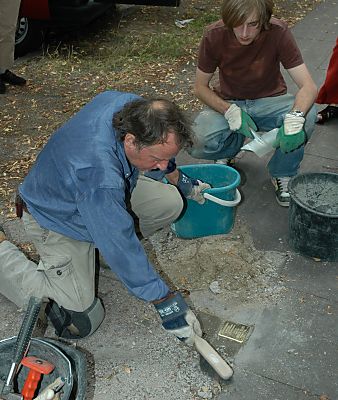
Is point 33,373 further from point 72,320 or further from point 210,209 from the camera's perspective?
point 210,209

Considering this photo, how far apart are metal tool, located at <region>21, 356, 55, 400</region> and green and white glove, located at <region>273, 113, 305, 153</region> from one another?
6.97 feet

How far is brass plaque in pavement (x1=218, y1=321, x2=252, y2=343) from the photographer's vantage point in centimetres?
307

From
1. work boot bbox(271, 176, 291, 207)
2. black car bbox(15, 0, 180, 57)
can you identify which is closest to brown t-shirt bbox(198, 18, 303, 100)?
work boot bbox(271, 176, 291, 207)

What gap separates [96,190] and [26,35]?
4.77 m

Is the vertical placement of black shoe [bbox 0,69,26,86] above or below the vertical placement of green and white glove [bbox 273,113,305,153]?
below

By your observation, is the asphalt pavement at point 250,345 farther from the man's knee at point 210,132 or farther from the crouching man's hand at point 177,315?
the man's knee at point 210,132

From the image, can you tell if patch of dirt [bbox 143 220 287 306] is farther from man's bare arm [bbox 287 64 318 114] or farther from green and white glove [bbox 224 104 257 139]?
man's bare arm [bbox 287 64 318 114]

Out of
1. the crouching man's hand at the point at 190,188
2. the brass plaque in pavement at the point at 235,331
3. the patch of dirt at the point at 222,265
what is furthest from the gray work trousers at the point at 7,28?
the brass plaque in pavement at the point at 235,331

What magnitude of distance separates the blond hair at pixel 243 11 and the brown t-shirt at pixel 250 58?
167 mm

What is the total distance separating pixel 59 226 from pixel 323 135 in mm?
2821

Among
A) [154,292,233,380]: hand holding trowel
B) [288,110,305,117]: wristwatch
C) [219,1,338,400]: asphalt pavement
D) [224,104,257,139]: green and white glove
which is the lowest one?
[219,1,338,400]: asphalt pavement

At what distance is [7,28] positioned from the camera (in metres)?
5.63

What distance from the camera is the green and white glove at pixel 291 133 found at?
365cm

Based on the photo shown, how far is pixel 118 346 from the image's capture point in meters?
3.06
